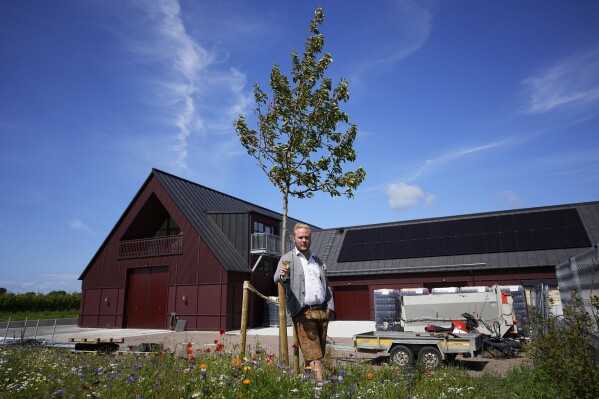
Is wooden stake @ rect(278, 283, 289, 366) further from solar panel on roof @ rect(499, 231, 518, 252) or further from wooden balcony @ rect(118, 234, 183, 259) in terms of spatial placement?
solar panel on roof @ rect(499, 231, 518, 252)

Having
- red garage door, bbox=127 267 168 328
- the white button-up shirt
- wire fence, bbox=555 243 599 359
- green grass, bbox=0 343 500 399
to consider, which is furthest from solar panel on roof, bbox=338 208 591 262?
the white button-up shirt

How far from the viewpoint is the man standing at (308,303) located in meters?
4.99

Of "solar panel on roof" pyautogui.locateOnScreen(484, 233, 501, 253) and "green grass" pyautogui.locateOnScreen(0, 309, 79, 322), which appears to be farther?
"green grass" pyautogui.locateOnScreen(0, 309, 79, 322)

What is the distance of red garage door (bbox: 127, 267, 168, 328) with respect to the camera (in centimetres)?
2523

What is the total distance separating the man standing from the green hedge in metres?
41.7

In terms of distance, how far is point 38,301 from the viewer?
38.5 metres

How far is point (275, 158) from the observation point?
9.96m

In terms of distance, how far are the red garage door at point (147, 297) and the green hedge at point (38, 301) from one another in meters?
17.9

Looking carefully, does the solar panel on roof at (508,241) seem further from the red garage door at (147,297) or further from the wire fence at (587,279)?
the red garage door at (147,297)

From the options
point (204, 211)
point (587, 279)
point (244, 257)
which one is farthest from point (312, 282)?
point (204, 211)

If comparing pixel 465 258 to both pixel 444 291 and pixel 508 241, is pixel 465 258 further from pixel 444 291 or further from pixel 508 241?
pixel 444 291

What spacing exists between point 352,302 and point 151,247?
14738 millimetres

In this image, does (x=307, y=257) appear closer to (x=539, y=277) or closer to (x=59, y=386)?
(x=59, y=386)

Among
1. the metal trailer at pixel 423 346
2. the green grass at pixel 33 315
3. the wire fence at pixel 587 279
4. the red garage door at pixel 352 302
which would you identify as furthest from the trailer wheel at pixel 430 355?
the green grass at pixel 33 315
